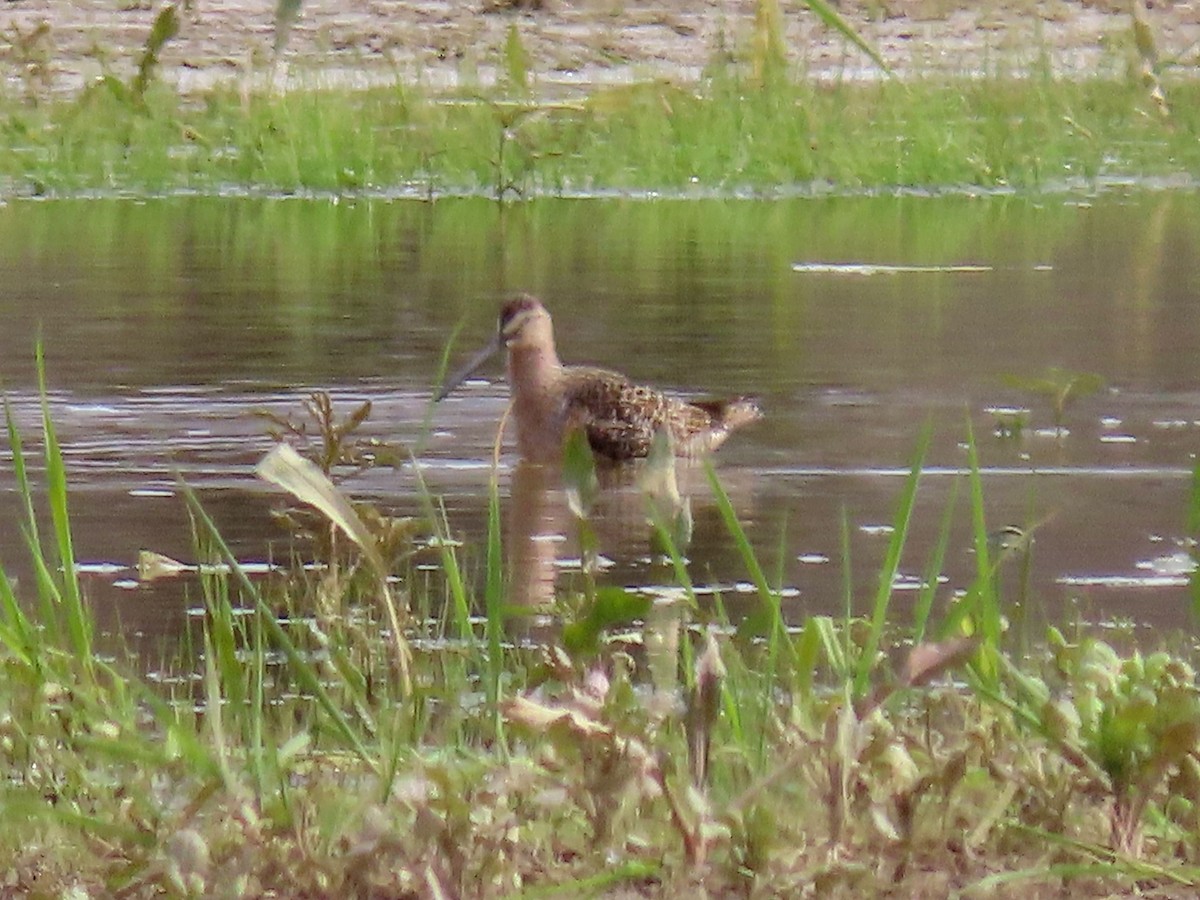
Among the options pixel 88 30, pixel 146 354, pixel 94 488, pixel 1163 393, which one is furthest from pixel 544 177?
pixel 94 488

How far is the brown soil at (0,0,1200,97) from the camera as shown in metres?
17.5

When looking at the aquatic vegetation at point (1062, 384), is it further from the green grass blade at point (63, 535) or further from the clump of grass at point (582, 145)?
the clump of grass at point (582, 145)

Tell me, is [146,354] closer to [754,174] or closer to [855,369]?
[855,369]

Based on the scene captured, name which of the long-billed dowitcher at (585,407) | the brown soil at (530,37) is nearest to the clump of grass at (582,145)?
the brown soil at (530,37)

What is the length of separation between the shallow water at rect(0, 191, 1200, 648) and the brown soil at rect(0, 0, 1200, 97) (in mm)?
3350

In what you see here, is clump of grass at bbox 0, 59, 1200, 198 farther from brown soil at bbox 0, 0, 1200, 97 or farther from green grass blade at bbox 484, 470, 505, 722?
green grass blade at bbox 484, 470, 505, 722

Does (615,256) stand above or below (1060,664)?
below

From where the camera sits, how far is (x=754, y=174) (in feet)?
49.5

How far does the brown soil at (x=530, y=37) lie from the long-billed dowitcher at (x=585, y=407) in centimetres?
894

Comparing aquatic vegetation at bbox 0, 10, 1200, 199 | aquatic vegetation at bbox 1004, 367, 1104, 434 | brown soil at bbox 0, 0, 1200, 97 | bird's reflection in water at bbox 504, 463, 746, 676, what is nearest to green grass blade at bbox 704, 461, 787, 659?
bird's reflection in water at bbox 504, 463, 746, 676

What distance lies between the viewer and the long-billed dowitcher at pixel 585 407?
7.65 metres

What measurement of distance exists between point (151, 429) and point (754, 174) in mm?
7782

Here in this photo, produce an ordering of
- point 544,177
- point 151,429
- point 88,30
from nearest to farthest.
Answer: point 151,429 < point 544,177 < point 88,30

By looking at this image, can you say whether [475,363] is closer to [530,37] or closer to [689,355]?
[689,355]
